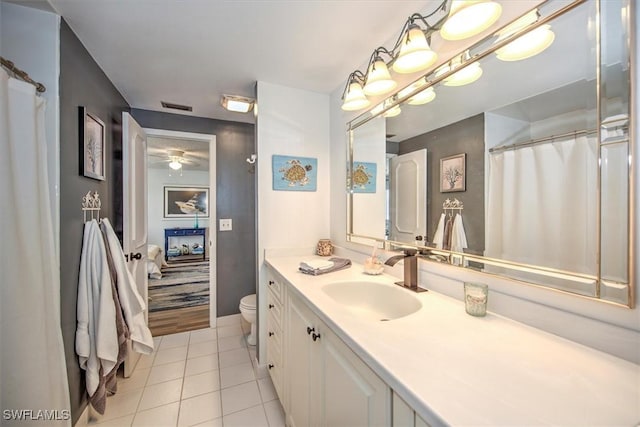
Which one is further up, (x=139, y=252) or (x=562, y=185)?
(x=562, y=185)

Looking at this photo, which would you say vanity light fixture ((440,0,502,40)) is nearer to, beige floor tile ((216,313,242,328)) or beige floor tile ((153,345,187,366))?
beige floor tile ((153,345,187,366))

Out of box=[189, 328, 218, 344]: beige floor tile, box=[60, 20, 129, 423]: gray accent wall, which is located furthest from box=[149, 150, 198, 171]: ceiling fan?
box=[189, 328, 218, 344]: beige floor tile

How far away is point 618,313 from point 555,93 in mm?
650

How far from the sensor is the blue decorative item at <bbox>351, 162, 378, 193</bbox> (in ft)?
5.59

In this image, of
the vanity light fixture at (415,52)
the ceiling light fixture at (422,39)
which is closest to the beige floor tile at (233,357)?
the ceiling light fixture at (422,39)

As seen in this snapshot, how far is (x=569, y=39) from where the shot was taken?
2.45 feet

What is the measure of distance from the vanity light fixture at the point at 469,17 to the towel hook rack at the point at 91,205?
208cm

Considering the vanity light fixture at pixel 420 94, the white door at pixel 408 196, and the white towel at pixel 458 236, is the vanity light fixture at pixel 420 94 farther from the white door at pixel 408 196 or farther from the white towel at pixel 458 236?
the white towel at pixel 458 236

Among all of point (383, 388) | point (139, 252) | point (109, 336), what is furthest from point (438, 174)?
point (139, 252)

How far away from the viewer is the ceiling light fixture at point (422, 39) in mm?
854

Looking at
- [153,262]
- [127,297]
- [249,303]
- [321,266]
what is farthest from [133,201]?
[153,262]

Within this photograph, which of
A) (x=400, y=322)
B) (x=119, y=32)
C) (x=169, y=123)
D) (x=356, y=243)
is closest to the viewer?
(x=400, y=322)

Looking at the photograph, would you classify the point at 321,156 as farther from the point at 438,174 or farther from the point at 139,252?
the point at 139,252

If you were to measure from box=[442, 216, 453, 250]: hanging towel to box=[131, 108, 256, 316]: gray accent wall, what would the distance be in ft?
6.99
